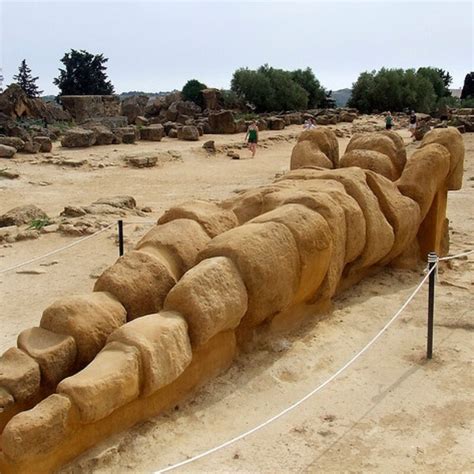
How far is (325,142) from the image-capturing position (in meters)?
7.53

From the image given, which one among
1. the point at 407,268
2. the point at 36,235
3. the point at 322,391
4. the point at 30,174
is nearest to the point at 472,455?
the point at 322,391

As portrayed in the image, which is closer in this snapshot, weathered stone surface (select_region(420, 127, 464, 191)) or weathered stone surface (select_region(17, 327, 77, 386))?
weathered stone surface (select_region(17, 327, 77, 386))

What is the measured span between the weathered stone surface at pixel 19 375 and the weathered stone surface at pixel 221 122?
20.0m


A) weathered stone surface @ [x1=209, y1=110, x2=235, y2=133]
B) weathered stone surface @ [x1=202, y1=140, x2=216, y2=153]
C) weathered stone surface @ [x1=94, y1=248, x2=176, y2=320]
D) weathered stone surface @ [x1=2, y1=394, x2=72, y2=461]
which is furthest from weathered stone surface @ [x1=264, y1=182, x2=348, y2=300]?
weathered stone surface @ [x1=209, y1=110, x2=235, y2=133]

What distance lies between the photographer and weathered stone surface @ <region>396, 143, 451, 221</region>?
22.3ft

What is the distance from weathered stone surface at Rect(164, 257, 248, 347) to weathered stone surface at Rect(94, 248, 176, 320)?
0.33m

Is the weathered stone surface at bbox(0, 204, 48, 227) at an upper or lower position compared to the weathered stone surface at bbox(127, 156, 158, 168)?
lower

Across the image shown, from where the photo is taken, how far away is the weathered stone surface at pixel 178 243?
4930mm

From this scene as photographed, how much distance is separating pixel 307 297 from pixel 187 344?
1.62 meters

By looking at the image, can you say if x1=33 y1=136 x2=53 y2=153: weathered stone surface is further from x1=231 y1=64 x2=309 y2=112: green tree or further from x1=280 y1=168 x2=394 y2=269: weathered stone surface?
x1=231 y1=64 x2=309 y2=112: green tree

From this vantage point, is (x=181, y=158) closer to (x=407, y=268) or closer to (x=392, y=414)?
(x=407, y=268)

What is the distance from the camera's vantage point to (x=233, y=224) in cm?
565

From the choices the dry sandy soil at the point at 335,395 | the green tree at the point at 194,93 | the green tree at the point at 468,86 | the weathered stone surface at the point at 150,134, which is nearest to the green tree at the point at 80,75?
the green tree at the point at 194,93

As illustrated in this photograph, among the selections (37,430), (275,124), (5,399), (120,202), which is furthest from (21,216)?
(275,124)
